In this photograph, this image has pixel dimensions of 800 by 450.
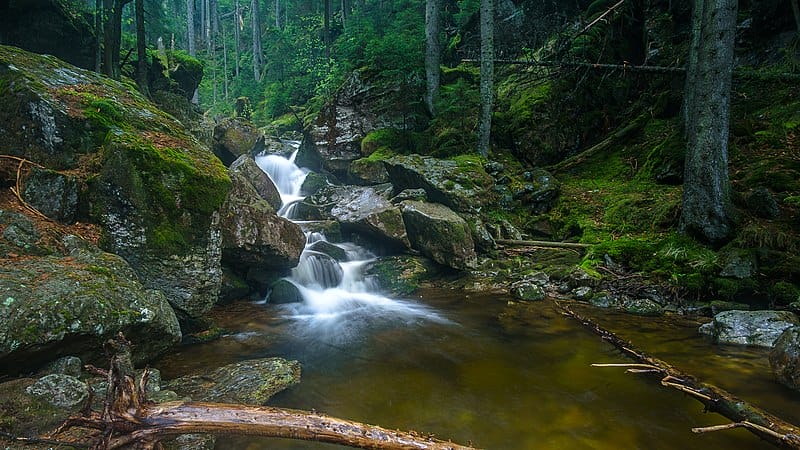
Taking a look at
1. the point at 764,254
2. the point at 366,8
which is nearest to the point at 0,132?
the point at 764,254

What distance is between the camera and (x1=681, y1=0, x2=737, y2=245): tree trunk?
6.39m

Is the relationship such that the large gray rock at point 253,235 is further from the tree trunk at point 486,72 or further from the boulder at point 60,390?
the tree trunk at point 486,72

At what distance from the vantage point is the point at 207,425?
89.7 inches

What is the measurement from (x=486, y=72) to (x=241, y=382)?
10678 mm

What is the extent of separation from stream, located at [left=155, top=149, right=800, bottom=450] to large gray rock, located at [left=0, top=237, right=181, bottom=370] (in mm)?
839

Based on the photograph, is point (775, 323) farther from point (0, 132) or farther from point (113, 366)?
point (0, 132)

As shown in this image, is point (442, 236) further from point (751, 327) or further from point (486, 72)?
point (486, 72)

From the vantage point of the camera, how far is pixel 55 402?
8.96ft

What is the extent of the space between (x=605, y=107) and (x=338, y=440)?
13.0 m

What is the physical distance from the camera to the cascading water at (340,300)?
668 centimetres

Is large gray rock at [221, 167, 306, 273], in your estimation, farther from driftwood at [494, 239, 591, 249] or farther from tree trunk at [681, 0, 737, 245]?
tree trunk at [681, 0, 737, 245]

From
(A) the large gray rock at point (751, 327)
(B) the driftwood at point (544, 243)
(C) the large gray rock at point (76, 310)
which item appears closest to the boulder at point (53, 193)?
(C) the large gray rock at point (76, 310)

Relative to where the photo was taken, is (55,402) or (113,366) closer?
(113,366)

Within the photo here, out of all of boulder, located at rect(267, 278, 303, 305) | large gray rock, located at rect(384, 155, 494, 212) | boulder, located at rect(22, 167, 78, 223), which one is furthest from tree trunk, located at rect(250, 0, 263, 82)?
boulder, located at rect(22, 167, 78, 223)
